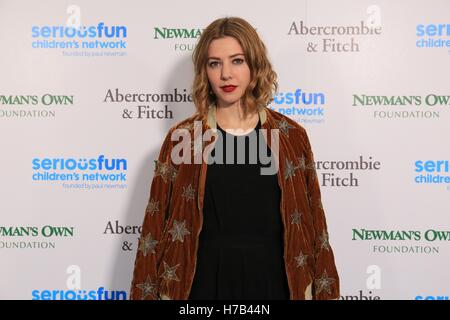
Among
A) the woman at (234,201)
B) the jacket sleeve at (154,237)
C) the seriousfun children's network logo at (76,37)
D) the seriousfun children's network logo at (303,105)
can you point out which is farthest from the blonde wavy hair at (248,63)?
the seriousfun children's network logo at (76,37)

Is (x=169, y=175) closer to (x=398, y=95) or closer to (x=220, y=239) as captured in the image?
(x=220, y=239)

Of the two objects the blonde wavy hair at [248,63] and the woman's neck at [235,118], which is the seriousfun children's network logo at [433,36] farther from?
the woman's neck at [235,118]

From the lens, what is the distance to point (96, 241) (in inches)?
104

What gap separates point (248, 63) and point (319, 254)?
76 centimetres

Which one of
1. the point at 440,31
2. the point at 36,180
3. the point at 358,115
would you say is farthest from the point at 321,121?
the point at 36,180

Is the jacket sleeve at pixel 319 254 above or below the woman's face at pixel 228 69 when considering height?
below

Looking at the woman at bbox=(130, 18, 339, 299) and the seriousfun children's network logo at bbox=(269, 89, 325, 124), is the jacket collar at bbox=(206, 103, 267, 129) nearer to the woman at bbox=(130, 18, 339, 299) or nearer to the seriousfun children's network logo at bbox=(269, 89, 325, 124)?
the woman at bbox=(130, 18, 339, 299)

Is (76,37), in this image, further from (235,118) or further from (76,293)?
(76,293)

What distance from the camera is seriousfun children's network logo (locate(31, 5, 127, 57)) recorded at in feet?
8.60

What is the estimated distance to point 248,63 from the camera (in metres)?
1.98

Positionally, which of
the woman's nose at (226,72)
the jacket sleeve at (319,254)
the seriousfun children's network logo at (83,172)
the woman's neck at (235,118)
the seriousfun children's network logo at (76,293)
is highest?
the woman's nose at (226,72)

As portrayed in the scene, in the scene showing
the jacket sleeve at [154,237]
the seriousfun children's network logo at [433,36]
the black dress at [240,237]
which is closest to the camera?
the black dress at [240,237]

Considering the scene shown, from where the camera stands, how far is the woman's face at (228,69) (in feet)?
6.41

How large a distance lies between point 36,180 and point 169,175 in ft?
3.13
